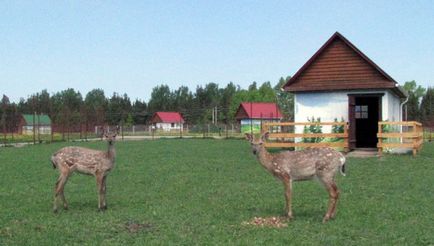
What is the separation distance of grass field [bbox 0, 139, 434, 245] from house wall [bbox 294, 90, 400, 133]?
8.41m

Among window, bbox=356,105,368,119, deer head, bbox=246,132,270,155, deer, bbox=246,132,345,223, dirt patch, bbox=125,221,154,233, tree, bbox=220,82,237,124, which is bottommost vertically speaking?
dirt patch, bbox=125,221,154,233

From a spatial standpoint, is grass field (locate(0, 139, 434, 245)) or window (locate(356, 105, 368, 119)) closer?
grass field (locate(0, 139, 434, 245))

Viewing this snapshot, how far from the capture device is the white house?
25.5 m

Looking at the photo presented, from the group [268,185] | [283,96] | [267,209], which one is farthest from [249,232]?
[283,96]

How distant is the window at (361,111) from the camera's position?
29.6 meters

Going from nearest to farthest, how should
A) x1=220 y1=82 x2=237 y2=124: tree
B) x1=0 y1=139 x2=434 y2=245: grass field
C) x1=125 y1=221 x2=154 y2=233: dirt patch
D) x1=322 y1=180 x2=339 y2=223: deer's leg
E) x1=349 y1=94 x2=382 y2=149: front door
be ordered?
x1=0 y1=139 x2=434 y2=245: grass field, x1=125 y1=221 x2=154 y2=233: dirt patch, x1=322 y1=180 x2=339 y2=223: deer's leg, x1=349 y1=94 x2=382 y2=149: front door, x1=220 y1=82 x2=237 y2=124: tree

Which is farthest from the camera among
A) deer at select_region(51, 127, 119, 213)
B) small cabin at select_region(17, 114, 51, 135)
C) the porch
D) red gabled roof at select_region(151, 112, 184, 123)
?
red gabled roof at select_region(151, 112, 184, 123)

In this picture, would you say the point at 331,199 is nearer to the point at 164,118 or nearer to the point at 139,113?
the point at 164,118

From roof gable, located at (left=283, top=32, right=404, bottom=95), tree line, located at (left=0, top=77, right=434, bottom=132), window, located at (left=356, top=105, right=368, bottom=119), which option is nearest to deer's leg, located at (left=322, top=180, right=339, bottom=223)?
roof gable, located at (left=283, top=32, right=404, bottom=95)

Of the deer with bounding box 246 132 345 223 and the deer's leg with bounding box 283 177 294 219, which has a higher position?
Result: the deer with bounding box 246 132 345 223

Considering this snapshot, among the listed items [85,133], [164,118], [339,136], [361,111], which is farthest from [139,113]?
[339,136]

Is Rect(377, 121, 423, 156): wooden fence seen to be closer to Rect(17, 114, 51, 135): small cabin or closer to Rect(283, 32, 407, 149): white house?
Rect(283, 32, 407, 149): white house

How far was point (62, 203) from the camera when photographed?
37.1ft

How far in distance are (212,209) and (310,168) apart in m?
2.29
